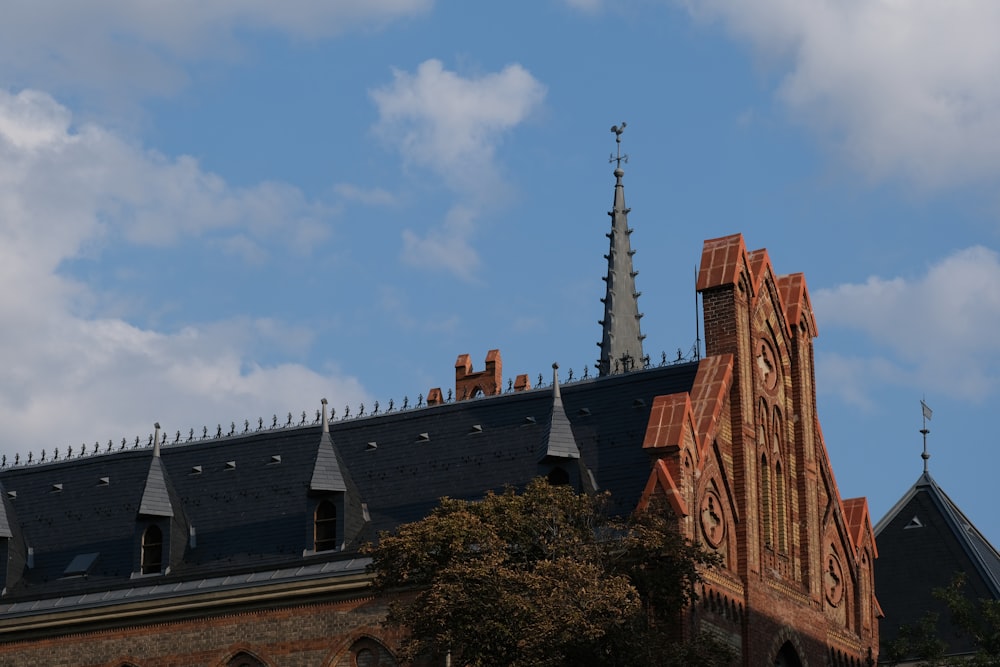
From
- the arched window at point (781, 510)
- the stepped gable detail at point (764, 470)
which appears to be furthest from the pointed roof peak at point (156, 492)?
the arched window at point (781, 510)

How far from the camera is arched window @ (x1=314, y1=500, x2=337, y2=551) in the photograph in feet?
185

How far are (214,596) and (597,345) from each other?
121 ft

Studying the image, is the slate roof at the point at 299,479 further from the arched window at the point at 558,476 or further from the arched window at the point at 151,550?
the arched window at the point at 558,476

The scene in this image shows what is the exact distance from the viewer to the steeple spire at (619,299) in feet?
290

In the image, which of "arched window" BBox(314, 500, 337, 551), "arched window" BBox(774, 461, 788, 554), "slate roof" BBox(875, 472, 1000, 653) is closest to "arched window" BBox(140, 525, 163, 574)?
"arched window" BBox(314, 500, 337, 551)

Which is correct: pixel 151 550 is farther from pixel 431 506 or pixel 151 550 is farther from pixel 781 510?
pixel 781 510

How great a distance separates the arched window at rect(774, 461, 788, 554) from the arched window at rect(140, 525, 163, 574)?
18.8 meters

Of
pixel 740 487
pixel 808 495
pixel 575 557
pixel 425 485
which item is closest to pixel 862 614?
pixel 808 495

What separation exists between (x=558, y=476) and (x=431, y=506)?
4952 millimetres

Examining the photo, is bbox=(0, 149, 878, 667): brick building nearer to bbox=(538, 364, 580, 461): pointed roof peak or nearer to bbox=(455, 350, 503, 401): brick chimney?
bbox=(538, 364, 580, 461): pointed roof peak

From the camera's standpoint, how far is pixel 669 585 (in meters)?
44.2

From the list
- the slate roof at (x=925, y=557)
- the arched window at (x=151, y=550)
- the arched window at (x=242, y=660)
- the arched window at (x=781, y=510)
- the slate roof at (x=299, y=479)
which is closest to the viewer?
the arched window at (x=242, y=660)

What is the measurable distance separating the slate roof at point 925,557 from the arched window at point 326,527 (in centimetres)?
2469

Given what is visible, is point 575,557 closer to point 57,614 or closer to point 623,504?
point 623,504
